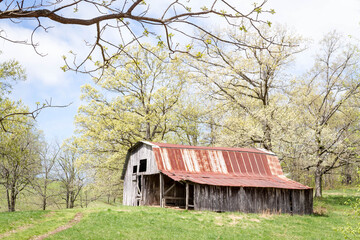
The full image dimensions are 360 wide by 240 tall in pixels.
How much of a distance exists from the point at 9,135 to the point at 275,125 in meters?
24.7

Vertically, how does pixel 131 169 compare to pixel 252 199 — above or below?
above

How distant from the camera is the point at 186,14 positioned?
263 inches

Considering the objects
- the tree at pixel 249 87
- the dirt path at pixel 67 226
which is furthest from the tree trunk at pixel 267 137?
the dirt path at pixel 67 226

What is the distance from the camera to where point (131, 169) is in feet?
106

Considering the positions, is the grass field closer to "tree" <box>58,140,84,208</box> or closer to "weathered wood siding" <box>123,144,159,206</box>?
"weathered wood siding" <box>123,144,159,206</box>

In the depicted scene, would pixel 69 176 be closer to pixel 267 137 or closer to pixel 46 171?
pixel 46 171

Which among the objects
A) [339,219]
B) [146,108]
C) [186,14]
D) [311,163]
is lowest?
A: [339,219]

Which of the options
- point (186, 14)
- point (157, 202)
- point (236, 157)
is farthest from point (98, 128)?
point (186, 14)

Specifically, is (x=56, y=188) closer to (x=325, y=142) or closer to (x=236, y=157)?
(x=236, y=157)

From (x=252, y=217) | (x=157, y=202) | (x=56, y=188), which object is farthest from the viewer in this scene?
(x=56, y=188)

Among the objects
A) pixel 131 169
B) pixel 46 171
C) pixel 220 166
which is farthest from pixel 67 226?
pixel 46 171

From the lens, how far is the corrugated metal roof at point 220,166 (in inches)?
1046

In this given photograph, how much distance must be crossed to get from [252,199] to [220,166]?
179 inches

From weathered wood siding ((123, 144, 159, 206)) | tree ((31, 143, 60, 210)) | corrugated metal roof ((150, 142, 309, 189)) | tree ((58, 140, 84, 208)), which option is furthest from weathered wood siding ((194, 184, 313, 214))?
tree ((58, 140, 84, 208))
